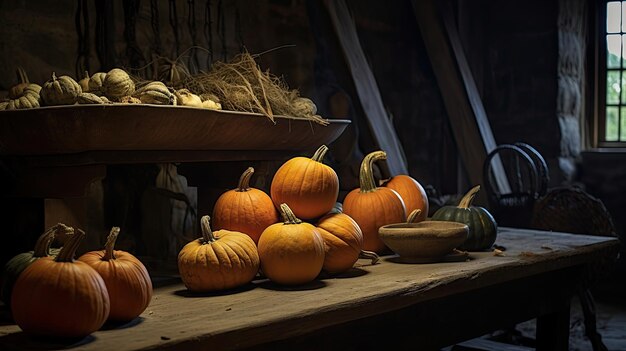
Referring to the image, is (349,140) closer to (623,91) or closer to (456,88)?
(456,88)

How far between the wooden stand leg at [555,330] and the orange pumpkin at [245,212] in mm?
1320

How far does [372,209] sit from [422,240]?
0.74ft

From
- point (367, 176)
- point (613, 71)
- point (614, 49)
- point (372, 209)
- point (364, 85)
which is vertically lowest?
point (372, 209)

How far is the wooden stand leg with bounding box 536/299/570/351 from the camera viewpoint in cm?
301

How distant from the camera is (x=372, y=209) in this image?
105 inches

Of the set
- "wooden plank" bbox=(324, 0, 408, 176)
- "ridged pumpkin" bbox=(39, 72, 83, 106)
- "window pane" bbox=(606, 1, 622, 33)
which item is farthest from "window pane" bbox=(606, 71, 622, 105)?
"ridged pumpkin" bbox=(39, 72, 83, 106)

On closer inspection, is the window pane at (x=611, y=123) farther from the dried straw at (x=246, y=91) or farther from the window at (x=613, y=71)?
the dried straw at (x=246, y=91)

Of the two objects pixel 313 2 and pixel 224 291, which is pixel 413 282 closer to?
pixel 224 291

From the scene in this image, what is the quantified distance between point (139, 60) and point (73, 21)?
345 mm

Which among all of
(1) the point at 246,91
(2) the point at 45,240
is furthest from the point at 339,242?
(2) the point at 45,240

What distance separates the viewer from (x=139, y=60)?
340 centimetres

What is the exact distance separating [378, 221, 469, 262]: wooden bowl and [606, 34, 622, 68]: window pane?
12.8 ft

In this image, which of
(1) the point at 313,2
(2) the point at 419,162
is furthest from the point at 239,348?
(2) the point at 419,162

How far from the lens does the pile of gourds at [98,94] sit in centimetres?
212
